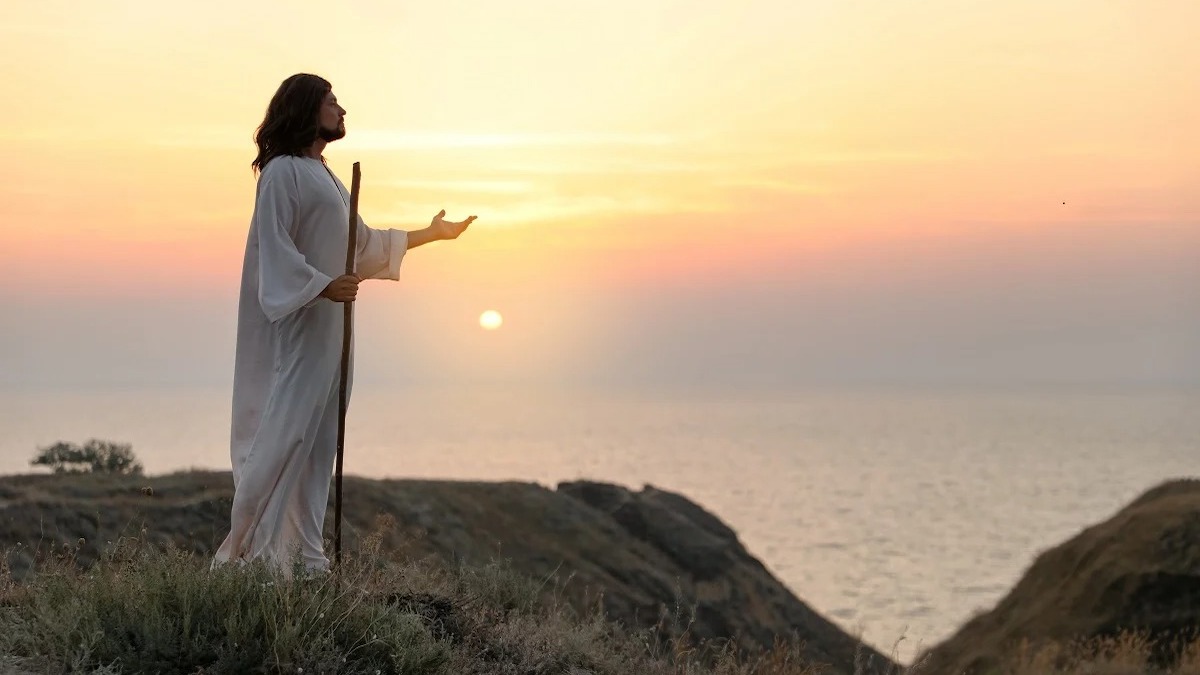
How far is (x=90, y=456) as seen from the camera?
41.3 m

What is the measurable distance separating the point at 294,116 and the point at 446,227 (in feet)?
4.31

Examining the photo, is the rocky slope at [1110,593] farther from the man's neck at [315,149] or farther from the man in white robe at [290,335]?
the man's neck at [315,149]

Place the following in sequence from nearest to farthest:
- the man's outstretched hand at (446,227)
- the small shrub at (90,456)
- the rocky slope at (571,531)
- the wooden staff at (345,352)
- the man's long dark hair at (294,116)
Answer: the wooden staff at (345,352)
the man's long dark hair at (294,116)
the man's outstretched hand at (446,227)
the rocky slope at (571,531)
the small shrub at (90,456)

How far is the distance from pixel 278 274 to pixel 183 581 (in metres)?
1.97

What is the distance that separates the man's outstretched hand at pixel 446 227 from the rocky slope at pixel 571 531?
17549mm

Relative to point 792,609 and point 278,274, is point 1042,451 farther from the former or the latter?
point 278,274

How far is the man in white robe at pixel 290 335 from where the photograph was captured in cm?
718

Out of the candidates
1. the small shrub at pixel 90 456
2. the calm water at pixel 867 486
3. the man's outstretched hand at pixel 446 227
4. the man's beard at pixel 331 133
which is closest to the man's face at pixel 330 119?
the man's beard at pixel 331 133

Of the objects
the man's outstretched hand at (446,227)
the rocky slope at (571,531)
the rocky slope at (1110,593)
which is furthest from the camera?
the rocky slope at (571,531)

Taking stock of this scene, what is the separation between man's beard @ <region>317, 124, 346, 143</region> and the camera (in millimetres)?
7523

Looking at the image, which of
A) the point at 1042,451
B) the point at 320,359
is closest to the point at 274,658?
the point at 320,359

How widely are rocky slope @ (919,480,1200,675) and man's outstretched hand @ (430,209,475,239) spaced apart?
12.5 m

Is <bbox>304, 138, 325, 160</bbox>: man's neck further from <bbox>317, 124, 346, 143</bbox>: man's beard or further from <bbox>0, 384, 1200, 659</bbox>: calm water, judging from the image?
<bbox>0, 384, 1200, 659</bbox>: calm water

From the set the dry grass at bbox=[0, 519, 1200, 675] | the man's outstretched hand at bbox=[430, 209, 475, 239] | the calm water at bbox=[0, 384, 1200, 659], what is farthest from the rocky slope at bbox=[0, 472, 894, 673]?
the dry grass at bbox=[0, 519, 1200, 675]
